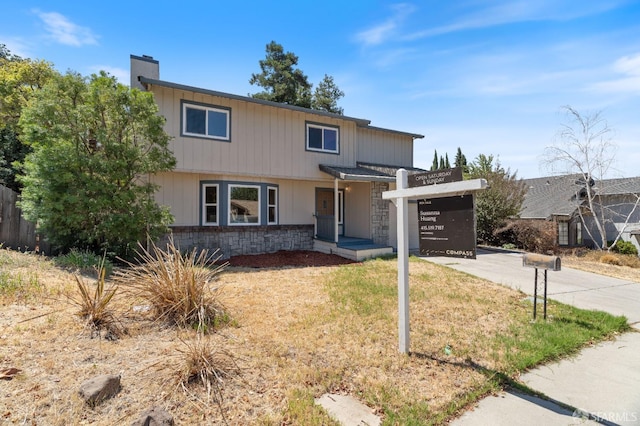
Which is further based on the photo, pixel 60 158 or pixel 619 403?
pixel 60 158

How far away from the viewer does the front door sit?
508 inches

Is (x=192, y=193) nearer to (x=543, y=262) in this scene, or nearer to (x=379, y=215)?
(x=379, y=215)

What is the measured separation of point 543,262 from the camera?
5.25m

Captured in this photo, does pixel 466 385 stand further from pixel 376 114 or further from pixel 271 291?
pixel 376 114

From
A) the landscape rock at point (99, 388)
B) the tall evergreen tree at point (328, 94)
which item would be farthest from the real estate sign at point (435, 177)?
the tall evergreen tree at point (328, 94)

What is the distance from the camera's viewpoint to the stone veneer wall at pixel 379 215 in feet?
44.0

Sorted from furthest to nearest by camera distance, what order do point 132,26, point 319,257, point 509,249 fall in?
point 509,249 → point 319,257 → point 132,26

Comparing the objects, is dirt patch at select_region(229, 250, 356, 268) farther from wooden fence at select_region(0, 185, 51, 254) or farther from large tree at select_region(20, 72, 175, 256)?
wooden fence at select_region(0, 185, 51, 254)

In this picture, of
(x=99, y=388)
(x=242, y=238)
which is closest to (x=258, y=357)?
(x=99, y=388)

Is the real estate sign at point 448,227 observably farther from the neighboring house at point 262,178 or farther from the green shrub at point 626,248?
the green shrub at point 626,248

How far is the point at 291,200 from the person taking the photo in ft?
43.0

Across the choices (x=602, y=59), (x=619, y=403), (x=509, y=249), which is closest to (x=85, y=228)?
(x=619, y=403)

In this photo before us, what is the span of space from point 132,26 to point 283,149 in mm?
6058

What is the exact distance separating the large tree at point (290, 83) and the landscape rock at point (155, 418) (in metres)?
29.3
